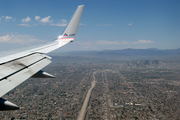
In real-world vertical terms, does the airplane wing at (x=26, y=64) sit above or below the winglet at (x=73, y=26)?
below

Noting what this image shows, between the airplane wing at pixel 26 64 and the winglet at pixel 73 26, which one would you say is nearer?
the airplane wing at pixel 26 64

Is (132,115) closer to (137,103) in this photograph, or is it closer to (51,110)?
(137,103)

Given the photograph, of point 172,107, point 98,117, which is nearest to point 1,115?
point 98,117

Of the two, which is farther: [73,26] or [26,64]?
[73,26]

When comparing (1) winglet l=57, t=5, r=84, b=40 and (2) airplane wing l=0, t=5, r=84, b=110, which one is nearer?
(2) airplane wing l=0, t=5, r=84, b=110

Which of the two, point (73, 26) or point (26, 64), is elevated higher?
point (73, 26)

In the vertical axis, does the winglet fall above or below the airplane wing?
above
